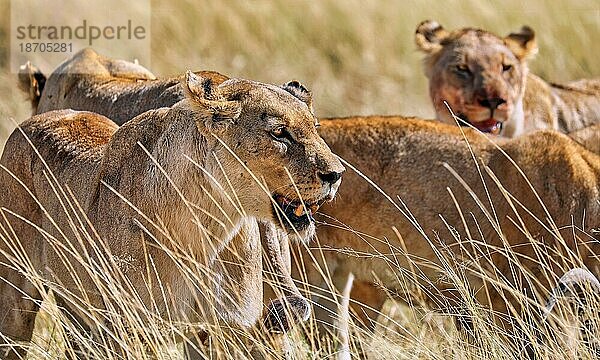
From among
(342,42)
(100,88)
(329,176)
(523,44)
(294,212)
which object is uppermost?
(329,176)

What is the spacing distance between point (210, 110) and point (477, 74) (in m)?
4.21

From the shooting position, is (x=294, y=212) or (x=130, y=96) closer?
(x=294, y=212)

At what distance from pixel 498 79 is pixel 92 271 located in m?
4.24

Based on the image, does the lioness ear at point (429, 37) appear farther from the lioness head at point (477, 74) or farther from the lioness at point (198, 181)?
the lioness at point (198, 181)

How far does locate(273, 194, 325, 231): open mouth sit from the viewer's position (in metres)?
4.57

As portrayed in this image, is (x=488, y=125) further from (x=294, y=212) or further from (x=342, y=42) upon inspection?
(x=342, y=42)

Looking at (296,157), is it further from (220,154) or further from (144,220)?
(144,220)

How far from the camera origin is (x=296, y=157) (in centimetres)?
450

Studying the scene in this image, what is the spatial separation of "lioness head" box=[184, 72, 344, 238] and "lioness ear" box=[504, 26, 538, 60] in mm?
4696

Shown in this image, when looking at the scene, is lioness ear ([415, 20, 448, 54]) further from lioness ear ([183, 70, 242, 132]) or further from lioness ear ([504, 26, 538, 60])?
lioness ear ([183, 70, 242, 132])

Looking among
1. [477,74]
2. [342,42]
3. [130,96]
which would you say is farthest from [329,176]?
[342,42]

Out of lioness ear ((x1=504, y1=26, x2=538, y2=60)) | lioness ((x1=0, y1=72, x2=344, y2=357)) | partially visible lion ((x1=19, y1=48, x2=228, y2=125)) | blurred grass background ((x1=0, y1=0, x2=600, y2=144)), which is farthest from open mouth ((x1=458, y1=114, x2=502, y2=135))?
blurred grass background ((x1=0, y1=0, x2=600, y2=144))

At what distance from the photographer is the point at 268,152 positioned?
14.9 ft

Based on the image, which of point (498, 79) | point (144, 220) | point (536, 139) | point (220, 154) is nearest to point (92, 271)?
point (144, 220)
